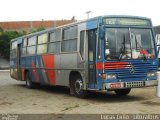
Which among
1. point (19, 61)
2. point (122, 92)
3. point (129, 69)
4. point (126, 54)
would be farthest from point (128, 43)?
point (19, 61)

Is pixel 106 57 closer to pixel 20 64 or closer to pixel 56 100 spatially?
pixel 56 100

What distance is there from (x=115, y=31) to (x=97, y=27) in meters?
0.64

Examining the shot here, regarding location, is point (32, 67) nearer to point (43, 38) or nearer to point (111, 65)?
point (43, 38)

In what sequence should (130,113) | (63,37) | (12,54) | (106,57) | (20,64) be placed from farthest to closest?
(12,54), (20,64), (63,37), (106,57), (130,113)

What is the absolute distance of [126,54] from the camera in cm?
1488

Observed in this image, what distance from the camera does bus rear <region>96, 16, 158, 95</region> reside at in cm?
1460

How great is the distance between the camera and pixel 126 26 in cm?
1521

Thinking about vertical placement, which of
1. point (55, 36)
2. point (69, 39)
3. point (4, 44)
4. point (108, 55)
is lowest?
point (108, 55)

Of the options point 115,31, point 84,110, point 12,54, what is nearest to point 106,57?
point 115,31

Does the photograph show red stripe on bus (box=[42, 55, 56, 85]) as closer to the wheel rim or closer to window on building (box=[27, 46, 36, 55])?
window on building (box=[27, 46, 36, 55])

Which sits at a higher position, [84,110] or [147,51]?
[147,51]

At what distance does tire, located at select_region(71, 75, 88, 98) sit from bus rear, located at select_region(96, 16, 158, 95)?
1.42 m

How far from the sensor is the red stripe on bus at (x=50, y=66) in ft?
62.0

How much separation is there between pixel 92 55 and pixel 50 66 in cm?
432
